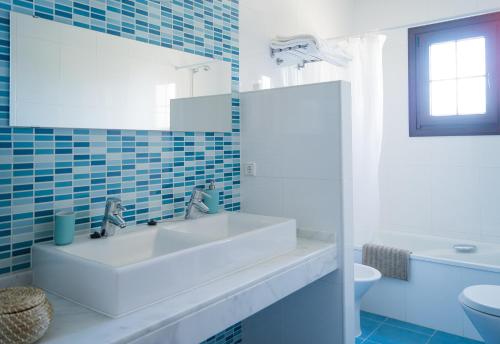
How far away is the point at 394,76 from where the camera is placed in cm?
354

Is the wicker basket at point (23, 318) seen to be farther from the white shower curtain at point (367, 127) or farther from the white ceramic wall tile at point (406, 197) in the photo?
the white ceramic wall tile at point (406, 197)

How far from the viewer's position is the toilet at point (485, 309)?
6.66ft

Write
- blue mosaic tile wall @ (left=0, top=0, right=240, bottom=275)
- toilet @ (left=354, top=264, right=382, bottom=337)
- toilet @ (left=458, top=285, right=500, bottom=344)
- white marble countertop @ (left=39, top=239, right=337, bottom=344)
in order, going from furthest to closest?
toilet @ (left=354, top=264, right=382, bottom=337), toilet @ (left=458, top=285, right=500, bottom=344), blue mosaic tile wall @ (left=0, top=0, right=240, bottom=275), white marble countertop @ (left=39, top=239, right=337, bottom=344)

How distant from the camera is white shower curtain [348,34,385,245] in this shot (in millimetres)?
2971

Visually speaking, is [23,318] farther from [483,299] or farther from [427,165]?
[427,165]

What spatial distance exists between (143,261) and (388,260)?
2.16 meters

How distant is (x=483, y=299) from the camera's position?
6.98 ft

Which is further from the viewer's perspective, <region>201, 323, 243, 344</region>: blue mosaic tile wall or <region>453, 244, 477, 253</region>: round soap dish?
<region>453, 244, 477, 253</region>: round soap dish

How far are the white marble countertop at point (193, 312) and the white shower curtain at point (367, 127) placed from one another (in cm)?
149

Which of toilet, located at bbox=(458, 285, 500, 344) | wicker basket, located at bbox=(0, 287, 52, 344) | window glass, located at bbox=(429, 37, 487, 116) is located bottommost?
toilet, located at bbox=(458, 285, 500, 344)

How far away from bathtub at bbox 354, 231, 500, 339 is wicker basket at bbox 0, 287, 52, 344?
95.3 inches

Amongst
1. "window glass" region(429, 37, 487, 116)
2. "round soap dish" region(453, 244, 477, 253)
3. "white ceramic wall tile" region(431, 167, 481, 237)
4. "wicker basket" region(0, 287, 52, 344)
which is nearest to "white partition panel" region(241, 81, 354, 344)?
"wicker basket" region(0, 287, 52, 344)

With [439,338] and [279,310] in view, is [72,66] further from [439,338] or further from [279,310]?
[439,338]

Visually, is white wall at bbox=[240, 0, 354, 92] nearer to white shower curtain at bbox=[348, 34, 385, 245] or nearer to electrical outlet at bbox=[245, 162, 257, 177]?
white shower curtain at bbox=[348, 34, 385, 245]
